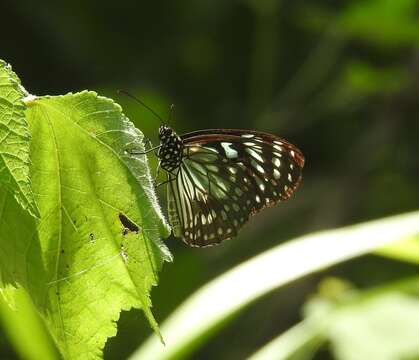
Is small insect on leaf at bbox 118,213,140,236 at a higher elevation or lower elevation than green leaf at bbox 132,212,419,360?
lower

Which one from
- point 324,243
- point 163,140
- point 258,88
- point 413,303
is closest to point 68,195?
point 163,140

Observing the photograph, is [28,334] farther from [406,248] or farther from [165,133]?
[406,248]

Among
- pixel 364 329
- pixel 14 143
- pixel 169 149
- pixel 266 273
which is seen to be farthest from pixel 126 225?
pixel 364 329

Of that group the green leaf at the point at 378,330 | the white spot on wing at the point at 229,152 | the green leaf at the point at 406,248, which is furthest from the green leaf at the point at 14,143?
the green leaf at the point at 378,330

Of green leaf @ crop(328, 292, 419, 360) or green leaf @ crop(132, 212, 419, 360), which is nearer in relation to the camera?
green leaf @ crop(132, 212, 419, 360)

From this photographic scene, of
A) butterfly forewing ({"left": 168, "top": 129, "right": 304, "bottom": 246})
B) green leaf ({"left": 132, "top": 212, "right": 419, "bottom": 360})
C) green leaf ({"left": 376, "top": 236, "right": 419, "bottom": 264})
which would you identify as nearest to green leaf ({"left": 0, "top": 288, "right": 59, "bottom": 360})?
green leaf ({"left": 132, "top": 212, "right": 419, "bottom": 360})

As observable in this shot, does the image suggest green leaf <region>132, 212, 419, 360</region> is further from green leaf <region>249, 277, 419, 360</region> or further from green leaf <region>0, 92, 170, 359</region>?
green leaf <region>0, 92, 170, 359</region>
